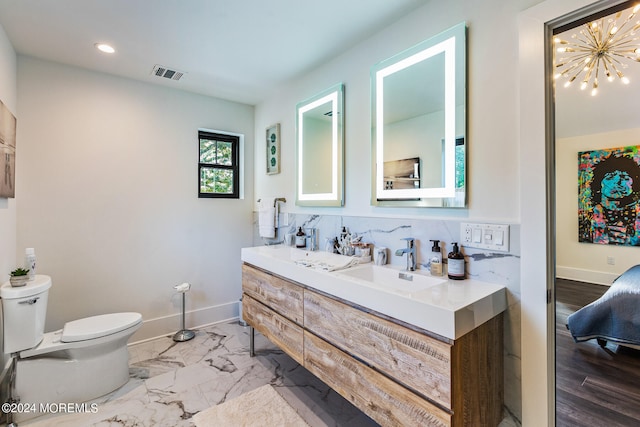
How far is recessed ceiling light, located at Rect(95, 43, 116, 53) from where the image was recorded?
2025 millimetres

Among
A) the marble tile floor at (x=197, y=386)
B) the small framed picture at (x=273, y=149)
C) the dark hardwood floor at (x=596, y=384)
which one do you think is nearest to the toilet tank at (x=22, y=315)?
the marble tile floor at (x=197, y=386)

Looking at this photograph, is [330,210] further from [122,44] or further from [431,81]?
[122,44]

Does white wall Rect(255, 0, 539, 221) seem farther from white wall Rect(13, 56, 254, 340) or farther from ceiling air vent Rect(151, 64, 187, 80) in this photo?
white wall Rect(13, 56, 254, 340)

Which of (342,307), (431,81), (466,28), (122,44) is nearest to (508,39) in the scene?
(466,28)

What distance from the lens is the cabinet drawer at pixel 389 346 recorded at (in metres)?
1.03

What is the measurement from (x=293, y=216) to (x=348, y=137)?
952mm

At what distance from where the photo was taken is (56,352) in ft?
6.05

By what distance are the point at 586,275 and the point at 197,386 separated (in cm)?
530

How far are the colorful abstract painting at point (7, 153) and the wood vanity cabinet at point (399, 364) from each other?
1968 millimetres

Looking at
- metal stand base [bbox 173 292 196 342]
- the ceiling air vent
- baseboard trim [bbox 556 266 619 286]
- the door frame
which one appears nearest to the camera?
the door frame

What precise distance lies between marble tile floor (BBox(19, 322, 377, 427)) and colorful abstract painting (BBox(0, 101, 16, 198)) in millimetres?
1443

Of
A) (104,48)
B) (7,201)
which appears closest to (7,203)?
(7,201)

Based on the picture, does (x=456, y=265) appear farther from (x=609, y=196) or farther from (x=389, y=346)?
(x=609, y=196)

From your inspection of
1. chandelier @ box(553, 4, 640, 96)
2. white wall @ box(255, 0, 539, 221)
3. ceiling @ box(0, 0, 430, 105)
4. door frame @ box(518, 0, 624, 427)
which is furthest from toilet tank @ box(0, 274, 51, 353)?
chandelier @ box(553, 4, 640, 96)
